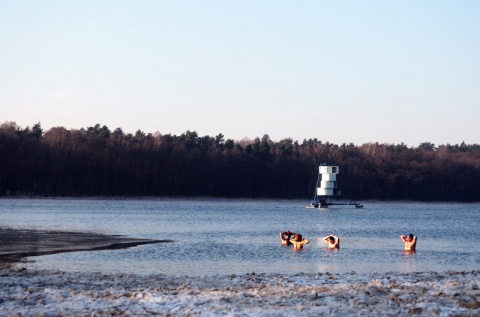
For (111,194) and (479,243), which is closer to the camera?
(479,243)

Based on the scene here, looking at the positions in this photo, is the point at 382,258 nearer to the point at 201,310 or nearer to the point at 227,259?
the point at 227,259

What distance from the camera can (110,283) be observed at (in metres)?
19.5

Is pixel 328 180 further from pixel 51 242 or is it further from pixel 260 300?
pixel 260 300

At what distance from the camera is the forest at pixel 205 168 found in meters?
138

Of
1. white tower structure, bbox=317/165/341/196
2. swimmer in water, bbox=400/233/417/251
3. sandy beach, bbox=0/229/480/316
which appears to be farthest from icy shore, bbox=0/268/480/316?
white tower structure, bbox=317/165/341/196

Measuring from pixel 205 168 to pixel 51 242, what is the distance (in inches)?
4420

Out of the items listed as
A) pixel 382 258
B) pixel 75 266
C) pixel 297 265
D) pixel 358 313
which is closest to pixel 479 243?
pixel 382 258

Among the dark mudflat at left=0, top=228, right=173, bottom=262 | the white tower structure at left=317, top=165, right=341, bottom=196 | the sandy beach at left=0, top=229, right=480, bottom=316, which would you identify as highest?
the white tower structure at left=317, top=165, right=341, bottom=196

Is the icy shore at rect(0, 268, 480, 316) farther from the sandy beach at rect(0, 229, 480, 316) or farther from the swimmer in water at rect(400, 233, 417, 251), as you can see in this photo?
the swimmer in water at rect(400, 233, 417, 251)

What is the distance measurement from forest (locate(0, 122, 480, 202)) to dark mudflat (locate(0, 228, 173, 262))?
91.2 m

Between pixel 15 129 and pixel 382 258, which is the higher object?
pixel 15 129

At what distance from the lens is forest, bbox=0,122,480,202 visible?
13750cm

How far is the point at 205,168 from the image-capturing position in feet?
495

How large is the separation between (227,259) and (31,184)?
11073cm
